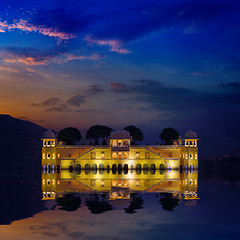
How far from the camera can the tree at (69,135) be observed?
4301 inches

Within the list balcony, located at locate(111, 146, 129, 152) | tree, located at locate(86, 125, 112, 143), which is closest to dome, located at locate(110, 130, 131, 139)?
balcony, located at locate(111, 146, 129, 152)

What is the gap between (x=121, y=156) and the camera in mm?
96625

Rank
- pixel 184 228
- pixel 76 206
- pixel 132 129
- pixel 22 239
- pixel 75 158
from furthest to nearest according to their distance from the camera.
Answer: pixel 132 129 → pixel 75 158 → pixel 76 206 → pixel 184 228 → pixel 22 239

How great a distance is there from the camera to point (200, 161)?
135 meters

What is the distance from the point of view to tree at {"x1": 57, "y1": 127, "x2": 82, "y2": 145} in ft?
358

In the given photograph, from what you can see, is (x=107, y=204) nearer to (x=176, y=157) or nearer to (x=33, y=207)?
(x=33, y=207)

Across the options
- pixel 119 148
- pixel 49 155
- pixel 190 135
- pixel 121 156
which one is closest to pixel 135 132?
pixel 121 156

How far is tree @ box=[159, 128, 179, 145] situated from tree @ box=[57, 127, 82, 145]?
81.0 ft

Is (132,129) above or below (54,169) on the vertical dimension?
above

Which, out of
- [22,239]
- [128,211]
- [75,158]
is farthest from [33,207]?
[75,158]

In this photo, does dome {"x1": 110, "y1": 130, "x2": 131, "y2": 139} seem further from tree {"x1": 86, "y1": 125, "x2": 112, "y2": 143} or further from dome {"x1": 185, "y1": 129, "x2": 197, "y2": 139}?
tree {"x1": 86, "y1": 125, "x2": 112, "y2": 143}

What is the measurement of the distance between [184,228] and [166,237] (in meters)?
2.23

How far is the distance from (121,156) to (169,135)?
837 inches

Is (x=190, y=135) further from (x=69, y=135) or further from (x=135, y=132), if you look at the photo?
(x=69, y=135)
